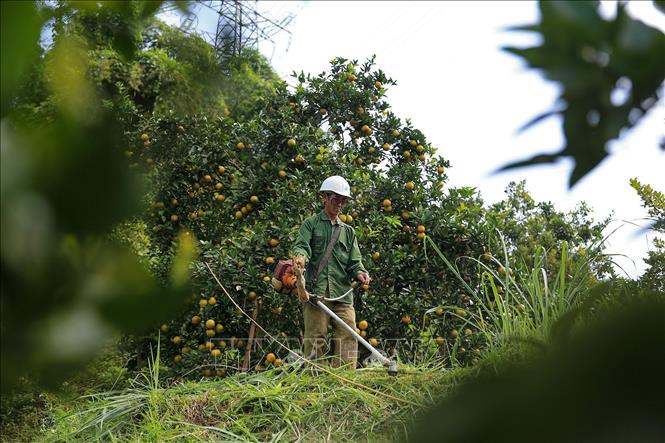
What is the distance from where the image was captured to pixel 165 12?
0.65m

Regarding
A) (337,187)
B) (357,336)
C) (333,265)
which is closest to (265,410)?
(357,336)

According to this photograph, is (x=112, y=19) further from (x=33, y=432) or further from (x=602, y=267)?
(x=33, y=432)

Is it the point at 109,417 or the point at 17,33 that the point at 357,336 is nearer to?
the point at 109,417

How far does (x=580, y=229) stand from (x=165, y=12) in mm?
12989

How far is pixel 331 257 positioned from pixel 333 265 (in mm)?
61

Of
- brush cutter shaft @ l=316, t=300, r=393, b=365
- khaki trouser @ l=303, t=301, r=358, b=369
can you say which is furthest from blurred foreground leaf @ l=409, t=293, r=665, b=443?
khaki trouser @ l=303, t=301, r=358, b=369

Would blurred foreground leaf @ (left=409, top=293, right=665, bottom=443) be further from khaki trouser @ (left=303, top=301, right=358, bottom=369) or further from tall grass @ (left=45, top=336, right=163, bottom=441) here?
khaki trouser @ (left=303, top=301, right=358, bottom=369)

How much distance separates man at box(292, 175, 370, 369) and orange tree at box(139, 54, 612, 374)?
0.49 meters

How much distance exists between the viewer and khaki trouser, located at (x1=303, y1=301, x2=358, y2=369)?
5.16 meters

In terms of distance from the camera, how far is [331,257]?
537 centimetres

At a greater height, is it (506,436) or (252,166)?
(252,166)

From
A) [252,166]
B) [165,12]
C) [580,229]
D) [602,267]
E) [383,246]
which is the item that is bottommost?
[165,12]

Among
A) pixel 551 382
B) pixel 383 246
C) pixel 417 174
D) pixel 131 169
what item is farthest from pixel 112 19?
pixel 417 174

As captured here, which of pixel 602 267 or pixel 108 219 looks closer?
pixel 108 219
